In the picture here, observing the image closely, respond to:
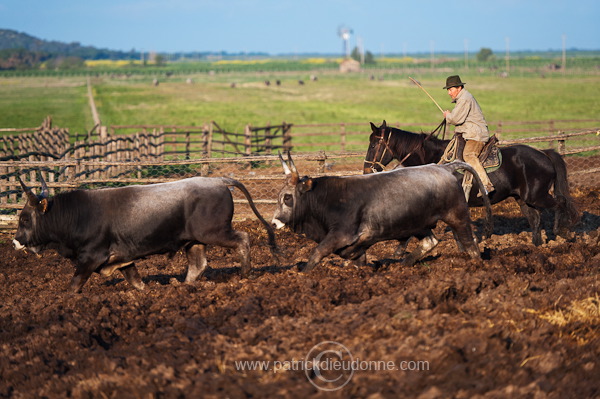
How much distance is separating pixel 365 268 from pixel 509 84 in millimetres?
72218

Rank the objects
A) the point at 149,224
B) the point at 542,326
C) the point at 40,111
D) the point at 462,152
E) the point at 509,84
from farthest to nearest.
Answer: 1. the point at 509,84
2. the point at 40,111
3. the point at 462,152
4. the point at 149,224
5. the point at 542,326

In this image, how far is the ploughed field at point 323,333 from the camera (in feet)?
16.3

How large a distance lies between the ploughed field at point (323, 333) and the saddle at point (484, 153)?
1.62m

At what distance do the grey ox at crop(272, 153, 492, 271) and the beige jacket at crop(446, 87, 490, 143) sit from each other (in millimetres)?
1628

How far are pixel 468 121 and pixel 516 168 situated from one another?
1238 millimetres

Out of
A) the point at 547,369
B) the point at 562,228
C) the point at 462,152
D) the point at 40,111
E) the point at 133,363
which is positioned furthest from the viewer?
the point at 40,111

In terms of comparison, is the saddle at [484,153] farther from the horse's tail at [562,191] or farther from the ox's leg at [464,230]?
the ox's leg at [464,230]

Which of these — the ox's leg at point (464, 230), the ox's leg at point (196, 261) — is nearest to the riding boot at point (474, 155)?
the ox's leg at point (464, 230)

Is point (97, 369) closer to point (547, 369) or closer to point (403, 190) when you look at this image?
point (547, 369)

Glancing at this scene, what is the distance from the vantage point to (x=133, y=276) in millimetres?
8414

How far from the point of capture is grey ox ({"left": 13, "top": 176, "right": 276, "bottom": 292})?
317 inches

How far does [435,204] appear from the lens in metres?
8.38

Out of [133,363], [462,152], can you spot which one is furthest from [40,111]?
[133,363]

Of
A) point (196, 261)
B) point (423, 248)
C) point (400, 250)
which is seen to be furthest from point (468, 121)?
point (196, 261)
